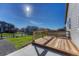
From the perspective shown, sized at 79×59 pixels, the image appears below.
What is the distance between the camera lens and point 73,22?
271cm

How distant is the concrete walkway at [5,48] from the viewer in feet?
8.84

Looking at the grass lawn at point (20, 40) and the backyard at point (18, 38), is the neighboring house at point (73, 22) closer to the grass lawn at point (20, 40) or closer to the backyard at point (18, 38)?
the backyard at point (18, 38)

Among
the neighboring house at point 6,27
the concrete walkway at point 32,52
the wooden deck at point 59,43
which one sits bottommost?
the concrete walkway at point 32,52

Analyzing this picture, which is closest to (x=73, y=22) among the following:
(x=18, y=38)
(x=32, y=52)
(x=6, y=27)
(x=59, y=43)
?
(x=59, y=43)

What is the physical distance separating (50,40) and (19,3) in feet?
2.47

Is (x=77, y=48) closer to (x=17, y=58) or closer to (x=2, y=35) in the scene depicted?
(x=17, y=58)

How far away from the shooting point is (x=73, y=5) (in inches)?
106

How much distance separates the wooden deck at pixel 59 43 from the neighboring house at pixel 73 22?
0.08 m

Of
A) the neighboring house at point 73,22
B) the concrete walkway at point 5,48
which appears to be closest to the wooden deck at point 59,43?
the neighboring house at point 73,22

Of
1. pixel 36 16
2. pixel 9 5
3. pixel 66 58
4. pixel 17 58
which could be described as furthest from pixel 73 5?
pixel 17 58

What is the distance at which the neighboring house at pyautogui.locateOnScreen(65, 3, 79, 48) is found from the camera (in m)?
2.62

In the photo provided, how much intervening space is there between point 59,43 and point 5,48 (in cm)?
84

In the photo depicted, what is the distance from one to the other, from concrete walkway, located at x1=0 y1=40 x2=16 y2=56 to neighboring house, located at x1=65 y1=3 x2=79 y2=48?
35.2 inches

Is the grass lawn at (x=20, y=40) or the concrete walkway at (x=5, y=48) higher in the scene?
the grass lawn at (x=20, y=40)
